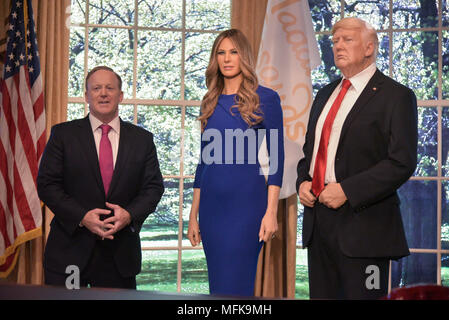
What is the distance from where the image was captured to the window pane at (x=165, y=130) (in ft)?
17.1

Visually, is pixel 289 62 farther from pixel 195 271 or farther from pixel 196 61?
pixel 195 271

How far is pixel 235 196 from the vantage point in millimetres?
2869

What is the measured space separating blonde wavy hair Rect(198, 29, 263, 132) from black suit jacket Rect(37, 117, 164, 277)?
15.7 inches

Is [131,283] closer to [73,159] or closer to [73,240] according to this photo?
[73,240]

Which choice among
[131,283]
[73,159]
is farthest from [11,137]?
[131,283]

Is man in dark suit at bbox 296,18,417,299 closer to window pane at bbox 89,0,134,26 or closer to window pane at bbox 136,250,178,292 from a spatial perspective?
window pane at bbox 89,0,134,26

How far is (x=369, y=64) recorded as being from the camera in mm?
2758

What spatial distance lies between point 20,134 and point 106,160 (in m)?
1.42

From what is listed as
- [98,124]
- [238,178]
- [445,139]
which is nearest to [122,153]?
[98,124]

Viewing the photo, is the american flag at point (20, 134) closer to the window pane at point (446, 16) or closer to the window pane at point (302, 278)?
the window pane at point (302, 278)

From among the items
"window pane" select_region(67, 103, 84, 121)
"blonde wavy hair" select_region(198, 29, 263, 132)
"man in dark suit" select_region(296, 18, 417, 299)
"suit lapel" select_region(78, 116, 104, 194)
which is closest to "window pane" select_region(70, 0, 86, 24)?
"window pane" select_region(67, 103, 84, 121)

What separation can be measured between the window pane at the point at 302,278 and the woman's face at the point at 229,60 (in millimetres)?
2903

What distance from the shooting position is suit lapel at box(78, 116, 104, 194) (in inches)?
116

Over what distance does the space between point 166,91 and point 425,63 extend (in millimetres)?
2139
